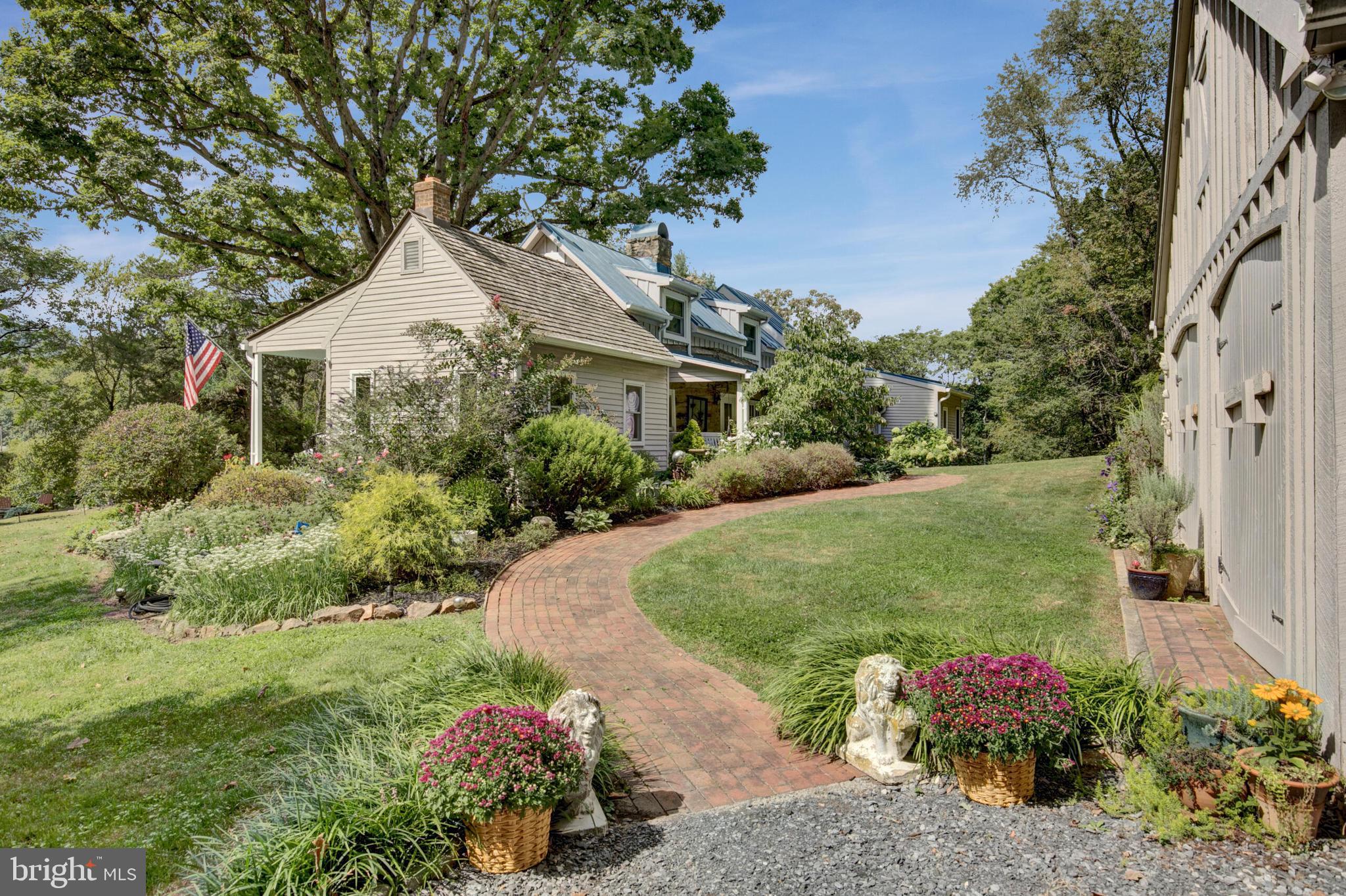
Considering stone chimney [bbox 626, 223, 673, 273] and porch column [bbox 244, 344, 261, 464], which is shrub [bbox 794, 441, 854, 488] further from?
porch column [bbox 244, 344, 261, 464]

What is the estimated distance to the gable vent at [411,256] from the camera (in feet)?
49.9

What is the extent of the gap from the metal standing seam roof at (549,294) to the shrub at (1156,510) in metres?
10.2

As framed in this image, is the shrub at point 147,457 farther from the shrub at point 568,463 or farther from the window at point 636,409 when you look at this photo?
the window at point 636,409

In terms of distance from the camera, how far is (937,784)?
157 inches

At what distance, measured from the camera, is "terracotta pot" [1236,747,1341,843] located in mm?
3070

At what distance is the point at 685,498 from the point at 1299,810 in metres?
11.8

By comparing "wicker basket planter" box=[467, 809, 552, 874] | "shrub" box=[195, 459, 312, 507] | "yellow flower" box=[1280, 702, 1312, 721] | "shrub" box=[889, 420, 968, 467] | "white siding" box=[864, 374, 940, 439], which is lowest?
"wicker basket planter" box=[467, 809, 552, 874]

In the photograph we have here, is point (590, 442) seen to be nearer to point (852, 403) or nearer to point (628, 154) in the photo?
point (852, 403)

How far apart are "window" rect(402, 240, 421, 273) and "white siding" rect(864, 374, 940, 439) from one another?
20720mm

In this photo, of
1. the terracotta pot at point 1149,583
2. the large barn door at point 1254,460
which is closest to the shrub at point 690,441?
the terracotta pot at point 1149,583

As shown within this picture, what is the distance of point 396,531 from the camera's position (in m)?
8.20

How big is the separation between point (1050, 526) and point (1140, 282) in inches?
676

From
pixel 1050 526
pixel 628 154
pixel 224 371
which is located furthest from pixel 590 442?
pixel 224 371

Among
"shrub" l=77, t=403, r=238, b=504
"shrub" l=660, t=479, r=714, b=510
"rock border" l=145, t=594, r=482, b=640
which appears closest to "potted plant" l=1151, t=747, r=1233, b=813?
"rock border" l=145, t=594, r=482, b=640
